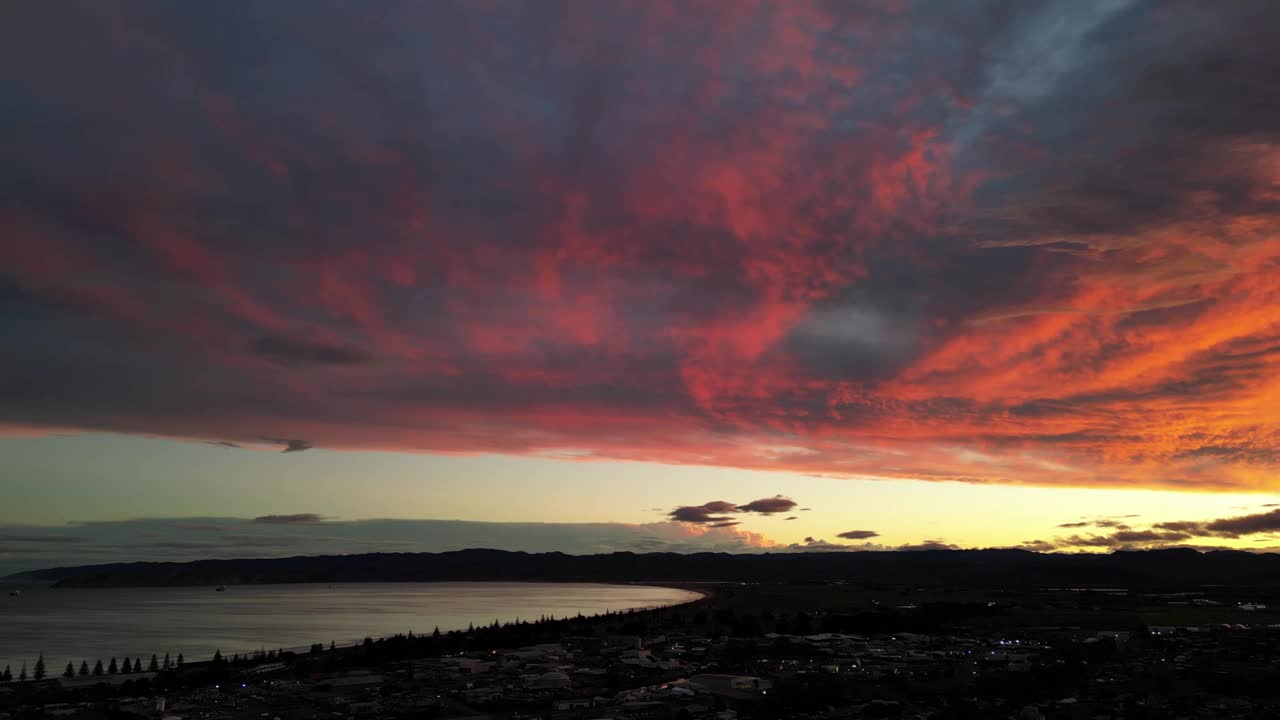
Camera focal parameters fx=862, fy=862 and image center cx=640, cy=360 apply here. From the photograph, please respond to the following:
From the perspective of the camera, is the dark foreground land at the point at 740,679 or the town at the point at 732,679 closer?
the town at the point at 732,679

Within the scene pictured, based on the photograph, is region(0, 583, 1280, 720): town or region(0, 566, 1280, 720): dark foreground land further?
region(0, 566, 1280, 720): dark foreground land

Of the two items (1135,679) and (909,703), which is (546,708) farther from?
(1135,679)

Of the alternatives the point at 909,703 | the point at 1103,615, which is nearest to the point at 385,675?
the point at 909,703

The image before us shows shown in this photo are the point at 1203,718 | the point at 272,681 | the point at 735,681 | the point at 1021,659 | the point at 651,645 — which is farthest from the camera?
the point at 651,645
